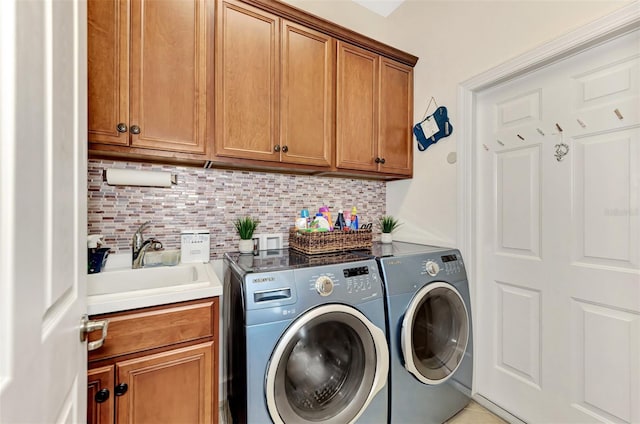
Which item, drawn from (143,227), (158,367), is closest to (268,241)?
(143,227)

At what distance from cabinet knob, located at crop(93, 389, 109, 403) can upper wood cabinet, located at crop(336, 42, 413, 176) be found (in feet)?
5.04

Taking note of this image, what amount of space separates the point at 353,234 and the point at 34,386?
1.49 meters

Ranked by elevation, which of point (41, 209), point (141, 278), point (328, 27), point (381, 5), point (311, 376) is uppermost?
point (381, 5)

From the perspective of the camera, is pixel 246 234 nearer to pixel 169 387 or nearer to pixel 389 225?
pixel 169 387

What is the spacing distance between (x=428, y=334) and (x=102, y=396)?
153 cm

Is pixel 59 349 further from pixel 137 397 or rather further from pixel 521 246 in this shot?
pixel 521 246

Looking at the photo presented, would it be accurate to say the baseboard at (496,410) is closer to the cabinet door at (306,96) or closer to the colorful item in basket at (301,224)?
the colorful item in basket at (301,224)

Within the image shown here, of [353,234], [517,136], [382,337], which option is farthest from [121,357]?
[517,136]

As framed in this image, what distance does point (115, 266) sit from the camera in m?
1.43

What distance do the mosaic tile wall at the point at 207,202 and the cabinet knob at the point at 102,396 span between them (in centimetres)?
74

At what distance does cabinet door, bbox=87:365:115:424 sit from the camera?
3.03ft

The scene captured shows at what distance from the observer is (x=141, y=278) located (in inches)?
54.4

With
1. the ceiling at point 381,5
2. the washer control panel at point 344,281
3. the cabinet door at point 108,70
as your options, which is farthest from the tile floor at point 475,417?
the ceiling at point 381,5

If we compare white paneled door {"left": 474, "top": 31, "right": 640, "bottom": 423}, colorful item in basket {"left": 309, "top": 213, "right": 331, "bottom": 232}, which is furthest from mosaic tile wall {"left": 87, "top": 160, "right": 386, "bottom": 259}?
white paneled door {"left": 474, "top": 31, "right": 640, "bottom": 423}
